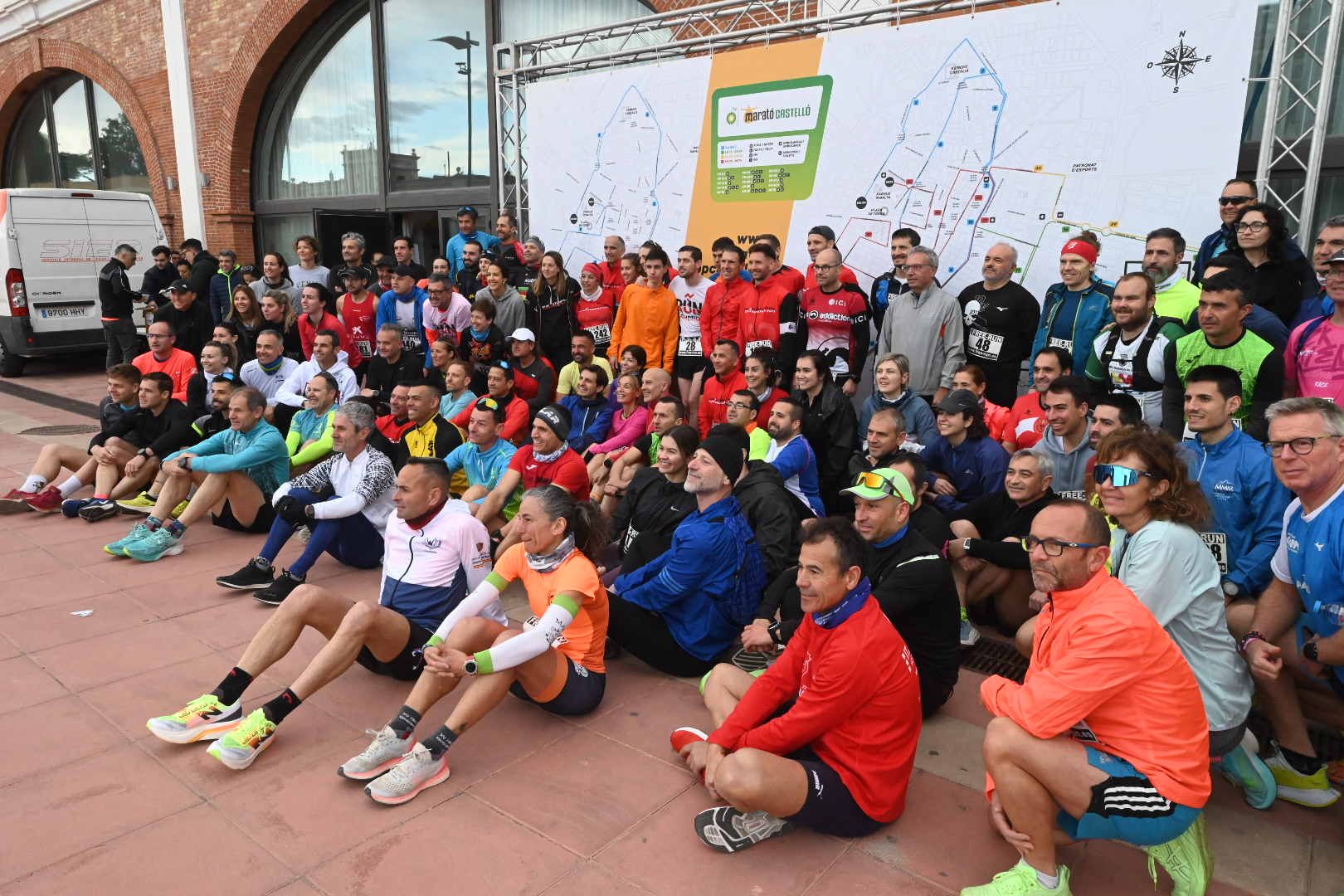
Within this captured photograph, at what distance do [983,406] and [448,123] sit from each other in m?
11.0

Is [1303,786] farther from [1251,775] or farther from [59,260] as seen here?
[59,260]

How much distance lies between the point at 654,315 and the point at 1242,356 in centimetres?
449

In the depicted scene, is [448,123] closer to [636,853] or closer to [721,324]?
[721,324]

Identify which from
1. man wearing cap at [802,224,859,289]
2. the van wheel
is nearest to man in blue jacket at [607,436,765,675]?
man wearing cap at [802,224,859,289]

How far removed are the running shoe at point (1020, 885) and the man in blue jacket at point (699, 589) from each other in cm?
180

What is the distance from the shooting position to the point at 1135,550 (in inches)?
120

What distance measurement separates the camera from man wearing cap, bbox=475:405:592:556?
18.6ft

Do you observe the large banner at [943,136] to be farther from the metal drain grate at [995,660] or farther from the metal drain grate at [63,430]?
the metal drain grate at [63,430]

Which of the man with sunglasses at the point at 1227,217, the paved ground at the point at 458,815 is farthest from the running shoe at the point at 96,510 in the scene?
the man with sunglasses at the point at 1227,217

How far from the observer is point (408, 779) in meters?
3.27

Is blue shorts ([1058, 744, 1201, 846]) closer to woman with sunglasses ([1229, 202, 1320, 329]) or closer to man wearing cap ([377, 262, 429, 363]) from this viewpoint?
woman with sunglasses ([1229, 202, 1320, 329])

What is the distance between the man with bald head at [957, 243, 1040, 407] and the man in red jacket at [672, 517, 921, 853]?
3.35 metres

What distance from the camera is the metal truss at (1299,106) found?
204 inches

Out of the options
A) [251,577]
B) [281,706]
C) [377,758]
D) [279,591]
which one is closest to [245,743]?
[281,706]
